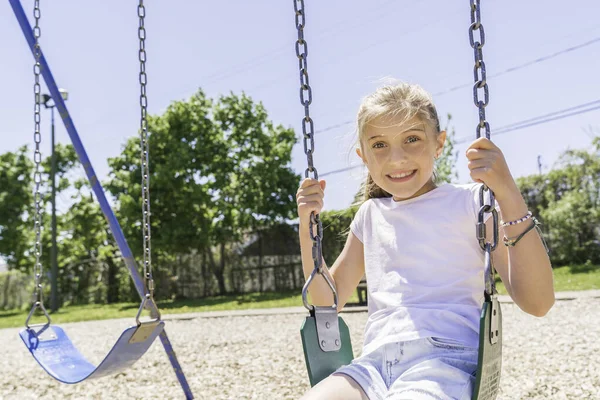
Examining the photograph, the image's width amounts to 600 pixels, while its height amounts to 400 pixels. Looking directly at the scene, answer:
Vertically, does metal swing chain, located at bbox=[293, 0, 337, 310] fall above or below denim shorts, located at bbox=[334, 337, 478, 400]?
above

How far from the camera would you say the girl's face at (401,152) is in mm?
1805

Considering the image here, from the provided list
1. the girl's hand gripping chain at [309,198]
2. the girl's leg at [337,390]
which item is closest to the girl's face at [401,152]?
the girl's hand gripping chain at [309,198]

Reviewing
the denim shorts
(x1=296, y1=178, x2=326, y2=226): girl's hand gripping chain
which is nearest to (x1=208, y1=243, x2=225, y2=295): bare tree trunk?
(x1=296, y1=178, x2=326, y2=226): girl's hand gripping chain

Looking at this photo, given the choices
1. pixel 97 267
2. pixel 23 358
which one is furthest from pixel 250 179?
pixel 23 358

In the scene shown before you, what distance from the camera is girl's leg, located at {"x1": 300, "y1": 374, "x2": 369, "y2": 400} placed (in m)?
1.55

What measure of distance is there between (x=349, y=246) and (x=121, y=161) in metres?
16.3

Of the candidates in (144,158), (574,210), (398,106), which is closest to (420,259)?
(398,106)

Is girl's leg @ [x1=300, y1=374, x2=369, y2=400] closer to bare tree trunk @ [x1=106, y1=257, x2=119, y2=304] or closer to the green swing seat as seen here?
the green swing seat

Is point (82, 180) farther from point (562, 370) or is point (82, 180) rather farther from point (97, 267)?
point (562, 370)

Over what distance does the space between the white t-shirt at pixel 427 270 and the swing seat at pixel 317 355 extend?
0.38ft

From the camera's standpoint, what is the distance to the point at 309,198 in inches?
77.9

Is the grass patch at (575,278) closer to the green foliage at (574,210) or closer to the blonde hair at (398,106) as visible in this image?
the green foliage at (574,210)

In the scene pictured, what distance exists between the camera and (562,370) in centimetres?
413

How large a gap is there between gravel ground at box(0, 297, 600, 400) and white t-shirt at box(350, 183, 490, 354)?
215cm
